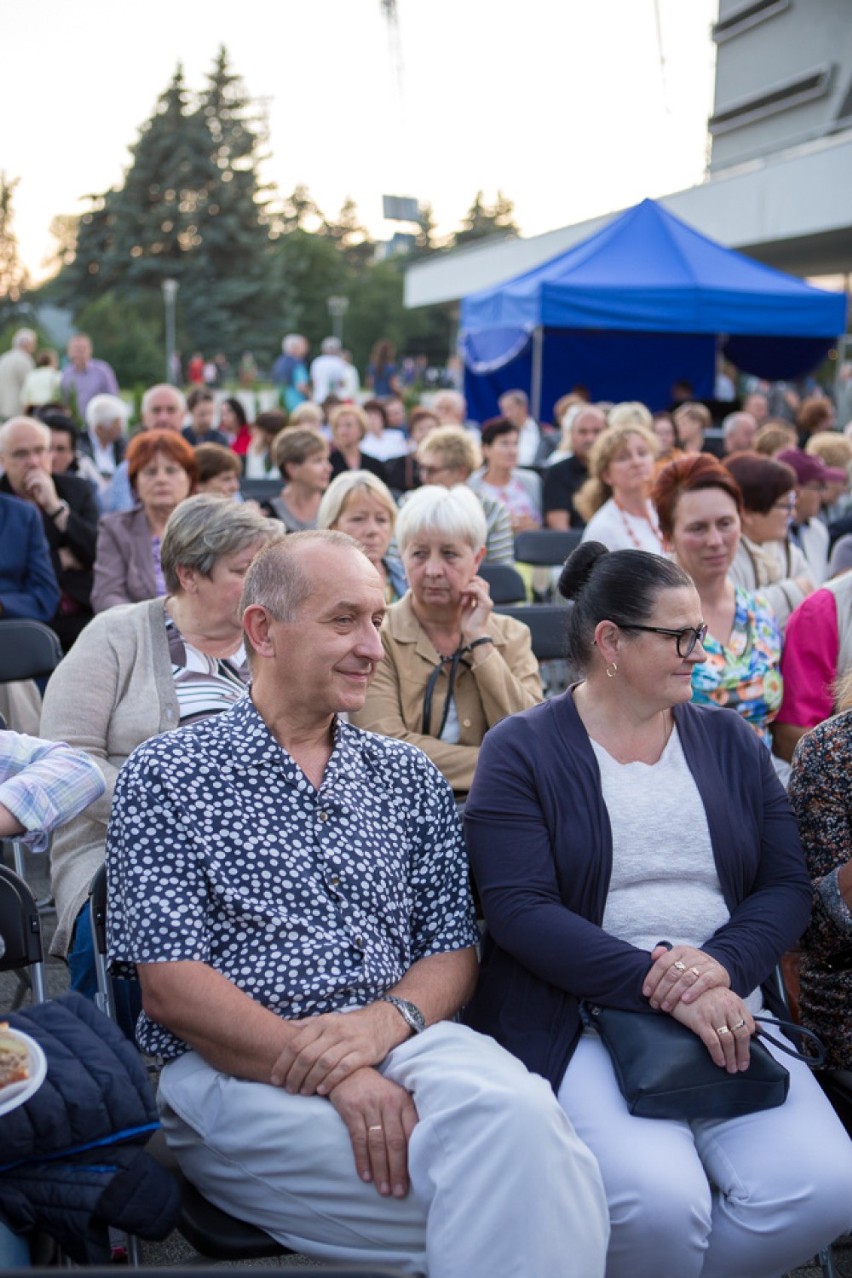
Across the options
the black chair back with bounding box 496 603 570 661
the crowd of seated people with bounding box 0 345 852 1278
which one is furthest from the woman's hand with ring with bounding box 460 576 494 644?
the black chair back with bounding box 496 603 570 661

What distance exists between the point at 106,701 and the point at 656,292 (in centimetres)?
978

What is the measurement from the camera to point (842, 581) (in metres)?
3.98

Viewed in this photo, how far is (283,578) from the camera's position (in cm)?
253

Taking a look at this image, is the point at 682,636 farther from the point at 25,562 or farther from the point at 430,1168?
the point at 25,562

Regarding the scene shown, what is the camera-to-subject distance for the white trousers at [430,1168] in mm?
2021

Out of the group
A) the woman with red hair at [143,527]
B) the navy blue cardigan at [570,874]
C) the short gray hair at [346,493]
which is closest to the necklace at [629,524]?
the short gray hair at [346,493]

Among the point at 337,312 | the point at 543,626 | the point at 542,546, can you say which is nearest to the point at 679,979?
the point at 543,626

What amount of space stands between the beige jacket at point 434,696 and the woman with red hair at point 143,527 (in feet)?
7.02

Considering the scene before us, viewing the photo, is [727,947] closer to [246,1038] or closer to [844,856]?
[844,856]

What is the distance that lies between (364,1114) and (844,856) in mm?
1263

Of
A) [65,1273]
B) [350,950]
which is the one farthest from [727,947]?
[65,1273]

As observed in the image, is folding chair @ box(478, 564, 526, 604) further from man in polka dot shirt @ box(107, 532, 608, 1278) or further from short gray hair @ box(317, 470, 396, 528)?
man in polka dot shirt @ box(107, 532, 608, 1278)

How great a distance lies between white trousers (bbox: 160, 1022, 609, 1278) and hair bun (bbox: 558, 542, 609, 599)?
1.06 m

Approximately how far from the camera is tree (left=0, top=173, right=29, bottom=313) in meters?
55.5
